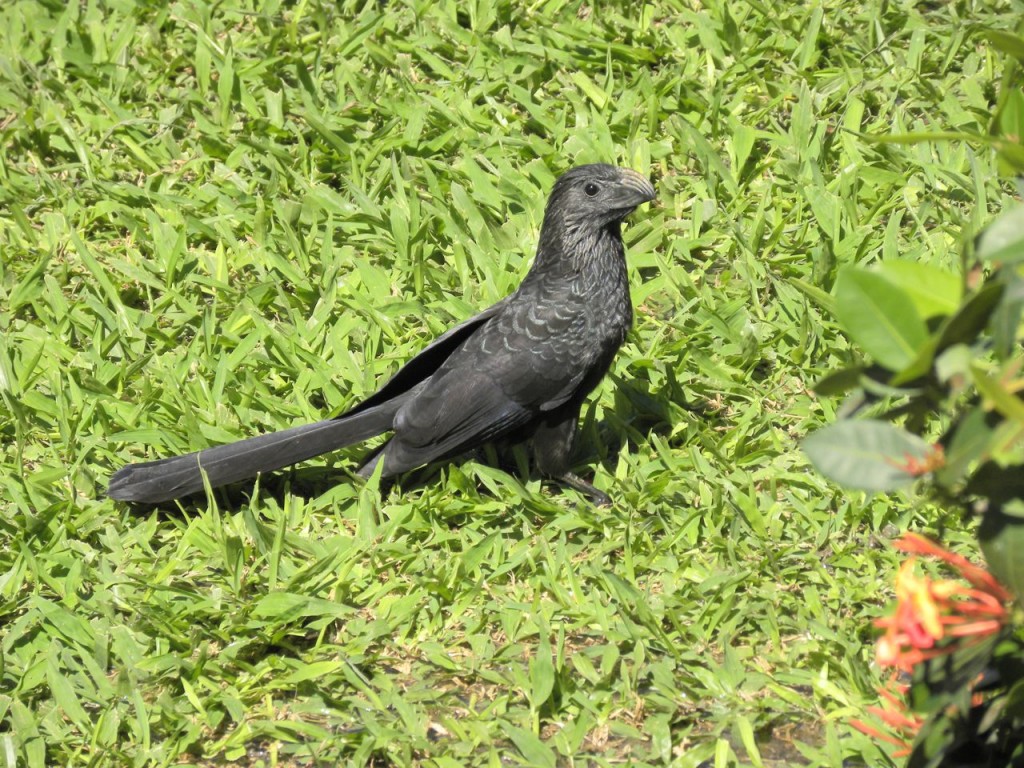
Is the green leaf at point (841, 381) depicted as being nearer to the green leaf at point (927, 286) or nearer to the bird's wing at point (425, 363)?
the green leaf at point (927, 286)

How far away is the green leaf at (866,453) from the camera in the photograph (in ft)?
6.15

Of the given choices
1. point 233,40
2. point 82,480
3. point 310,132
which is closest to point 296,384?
point 82,480

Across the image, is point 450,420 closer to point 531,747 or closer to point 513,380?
point 513,380

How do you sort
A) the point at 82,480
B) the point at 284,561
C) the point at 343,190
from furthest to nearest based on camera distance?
the point at 343,190, the point at 82,480, the point at 284,561

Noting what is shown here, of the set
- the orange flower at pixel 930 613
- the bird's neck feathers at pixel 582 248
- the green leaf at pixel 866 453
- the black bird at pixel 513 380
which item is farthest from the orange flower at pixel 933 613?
the bird's neck feathers at pixel 582 248

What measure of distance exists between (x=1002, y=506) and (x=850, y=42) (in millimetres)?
4646

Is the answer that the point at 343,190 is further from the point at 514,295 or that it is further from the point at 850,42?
the point at 850,42

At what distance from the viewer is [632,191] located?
4.45 meters

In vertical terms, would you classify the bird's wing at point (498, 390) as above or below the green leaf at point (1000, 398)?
below

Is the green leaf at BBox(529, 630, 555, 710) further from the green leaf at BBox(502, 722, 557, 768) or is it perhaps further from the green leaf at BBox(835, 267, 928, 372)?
the green leaf at BBox(835, 267, 928, 372)

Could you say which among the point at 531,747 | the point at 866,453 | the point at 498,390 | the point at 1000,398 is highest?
the point at 1000,398

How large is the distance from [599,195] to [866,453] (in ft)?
8.98

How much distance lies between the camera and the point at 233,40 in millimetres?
6484

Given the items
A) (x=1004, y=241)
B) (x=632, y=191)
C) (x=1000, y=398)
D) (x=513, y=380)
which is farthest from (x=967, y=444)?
(x=632, y=191)
